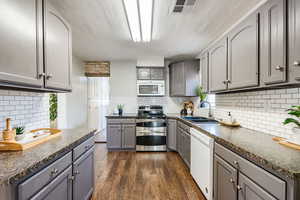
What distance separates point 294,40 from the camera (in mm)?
1237

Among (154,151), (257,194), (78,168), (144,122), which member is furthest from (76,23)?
(154,151)

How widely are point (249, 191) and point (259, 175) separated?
20 centimetres

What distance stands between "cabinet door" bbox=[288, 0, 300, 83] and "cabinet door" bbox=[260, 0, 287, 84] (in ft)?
0.17

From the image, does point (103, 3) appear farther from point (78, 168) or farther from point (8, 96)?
point (78, 168)

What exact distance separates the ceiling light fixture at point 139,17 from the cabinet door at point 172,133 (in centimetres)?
206

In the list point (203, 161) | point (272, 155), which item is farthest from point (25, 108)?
point (272, 155)

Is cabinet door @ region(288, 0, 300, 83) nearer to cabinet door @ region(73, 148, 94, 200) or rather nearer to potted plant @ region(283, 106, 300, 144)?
potted plant @ region(283, 106, 300, 144)

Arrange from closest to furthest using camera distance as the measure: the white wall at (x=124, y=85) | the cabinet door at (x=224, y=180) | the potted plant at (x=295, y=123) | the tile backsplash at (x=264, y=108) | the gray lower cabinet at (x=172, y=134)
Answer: the potted plant at (x=295, y=123), the cabinet door at (x=224, y=180), the tile backsplash at (x=264, y=108), the gray lower cabinet at (x=172, y=134), the white wall at (x=124, y=85)

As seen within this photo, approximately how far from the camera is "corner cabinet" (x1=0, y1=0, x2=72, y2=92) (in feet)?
3.68

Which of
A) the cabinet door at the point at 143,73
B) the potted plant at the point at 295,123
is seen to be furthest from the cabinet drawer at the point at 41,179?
the cabinet door at the point at 143,73

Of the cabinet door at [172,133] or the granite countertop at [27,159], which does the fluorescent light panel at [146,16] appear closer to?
the granite countertop at [27,159]

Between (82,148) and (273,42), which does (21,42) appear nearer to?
(82,148)

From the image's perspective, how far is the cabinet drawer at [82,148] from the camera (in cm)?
162

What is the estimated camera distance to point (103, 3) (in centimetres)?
190
